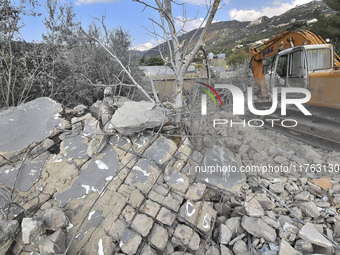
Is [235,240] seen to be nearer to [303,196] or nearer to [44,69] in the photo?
[303,196]

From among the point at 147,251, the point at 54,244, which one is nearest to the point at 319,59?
the point at 147,251

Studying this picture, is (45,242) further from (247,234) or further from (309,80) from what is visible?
(309,80)

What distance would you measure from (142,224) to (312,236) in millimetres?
1708

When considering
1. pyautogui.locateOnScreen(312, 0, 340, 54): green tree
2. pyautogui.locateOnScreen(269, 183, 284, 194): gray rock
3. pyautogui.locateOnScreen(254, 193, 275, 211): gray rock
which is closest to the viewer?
pyautogui.locateOnScreen(254, 193, 275, 211): gray rock

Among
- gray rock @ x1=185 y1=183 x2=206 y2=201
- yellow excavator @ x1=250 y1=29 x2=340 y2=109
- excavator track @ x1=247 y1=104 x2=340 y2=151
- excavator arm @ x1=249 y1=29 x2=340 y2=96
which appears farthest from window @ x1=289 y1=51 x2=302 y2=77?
gray rock @ x1=185 y1=183 x2=206 y2=201

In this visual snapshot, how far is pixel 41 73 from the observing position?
17.8ft

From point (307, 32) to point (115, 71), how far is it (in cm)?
592

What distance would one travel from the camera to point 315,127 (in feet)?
17.9

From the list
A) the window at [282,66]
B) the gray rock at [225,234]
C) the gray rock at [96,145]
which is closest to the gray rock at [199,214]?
the gray rock at [225,234]

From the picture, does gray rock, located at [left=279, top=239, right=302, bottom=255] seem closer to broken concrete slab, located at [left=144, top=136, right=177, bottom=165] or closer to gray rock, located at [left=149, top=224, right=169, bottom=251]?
gray rock, located at [left=149, top=224, right=169, bottom=251]

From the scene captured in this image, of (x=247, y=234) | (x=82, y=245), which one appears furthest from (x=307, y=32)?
(x=82, y=245)

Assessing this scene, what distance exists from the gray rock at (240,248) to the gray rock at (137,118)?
178 cm

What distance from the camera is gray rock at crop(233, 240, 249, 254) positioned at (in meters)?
2.19

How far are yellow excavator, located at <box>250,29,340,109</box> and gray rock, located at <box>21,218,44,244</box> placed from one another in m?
6.22
